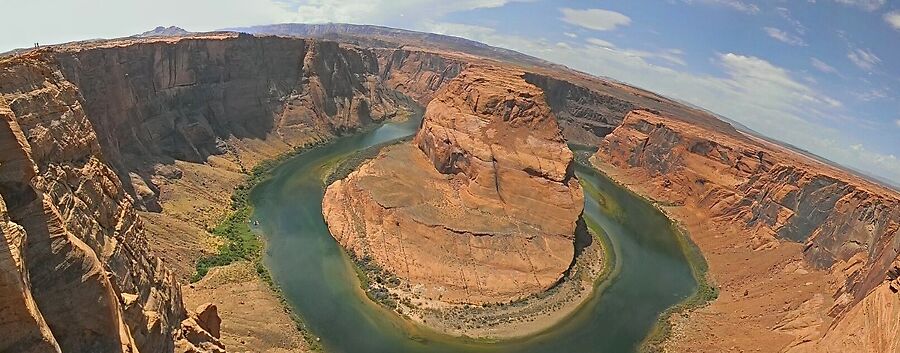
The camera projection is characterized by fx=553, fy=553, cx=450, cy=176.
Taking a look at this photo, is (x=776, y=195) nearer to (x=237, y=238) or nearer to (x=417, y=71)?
(x=237, y=238)

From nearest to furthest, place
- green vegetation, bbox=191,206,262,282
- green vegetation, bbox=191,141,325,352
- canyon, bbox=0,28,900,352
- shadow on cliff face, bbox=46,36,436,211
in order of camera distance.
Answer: canyon, bbox=0,28,900,352
green vegetation, bbox=191,141,325,352
green vegetation, bbox=191,206,262,282
shadow on cliff face, bbox=46,36,436,211

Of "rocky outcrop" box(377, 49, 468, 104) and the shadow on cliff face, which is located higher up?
"rocky outcrop" box(377, 49, 468, 104)

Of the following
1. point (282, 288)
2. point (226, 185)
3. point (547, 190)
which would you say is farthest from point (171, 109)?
point (547, 190)

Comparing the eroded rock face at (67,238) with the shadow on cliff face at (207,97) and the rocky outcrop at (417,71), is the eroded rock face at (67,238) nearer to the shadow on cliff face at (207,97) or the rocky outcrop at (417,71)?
the shadow on cliff face at (207,97)

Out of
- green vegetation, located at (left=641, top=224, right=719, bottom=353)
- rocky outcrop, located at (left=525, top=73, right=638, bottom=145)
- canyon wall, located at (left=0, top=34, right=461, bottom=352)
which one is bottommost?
green vegetation, located at (left=641, top=224, right=719, bottom=353)

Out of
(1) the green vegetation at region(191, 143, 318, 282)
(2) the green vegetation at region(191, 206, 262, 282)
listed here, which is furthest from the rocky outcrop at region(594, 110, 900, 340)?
(2) the green vegetation at region(191, 206, 262, 282)

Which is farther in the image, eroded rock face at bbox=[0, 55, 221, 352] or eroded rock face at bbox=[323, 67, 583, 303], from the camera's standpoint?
eroded rock face at bbox=[323, 67, 583, 303]

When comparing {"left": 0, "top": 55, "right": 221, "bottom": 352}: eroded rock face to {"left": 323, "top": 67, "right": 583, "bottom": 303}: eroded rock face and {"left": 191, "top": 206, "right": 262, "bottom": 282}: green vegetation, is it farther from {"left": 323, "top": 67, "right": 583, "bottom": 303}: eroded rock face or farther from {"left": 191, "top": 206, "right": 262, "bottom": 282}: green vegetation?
{"left": 323, "top": 67, "right": 583, "bottom": 303}: eroded rock face
